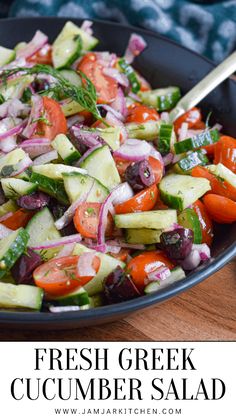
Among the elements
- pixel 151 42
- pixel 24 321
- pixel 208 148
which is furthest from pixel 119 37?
pixel 24 321

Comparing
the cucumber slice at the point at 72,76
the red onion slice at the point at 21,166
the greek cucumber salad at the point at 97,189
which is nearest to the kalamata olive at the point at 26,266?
the greek cucumber salad at the point at 97,189

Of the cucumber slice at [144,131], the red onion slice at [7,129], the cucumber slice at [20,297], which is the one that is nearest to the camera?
the cucumber slice at [20,297]

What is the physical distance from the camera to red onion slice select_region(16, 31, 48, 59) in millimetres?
3896

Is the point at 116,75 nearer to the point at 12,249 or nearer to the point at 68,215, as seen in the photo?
the point at 68,215

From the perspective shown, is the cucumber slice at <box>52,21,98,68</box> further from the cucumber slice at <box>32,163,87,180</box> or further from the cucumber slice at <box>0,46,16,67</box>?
the cucumber slice at <box>32,163,87,180</box>

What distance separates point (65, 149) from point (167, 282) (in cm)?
84

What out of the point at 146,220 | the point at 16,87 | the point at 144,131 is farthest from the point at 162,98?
the point at 146,220

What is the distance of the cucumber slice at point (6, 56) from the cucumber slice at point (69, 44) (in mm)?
250

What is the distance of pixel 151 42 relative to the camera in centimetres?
404

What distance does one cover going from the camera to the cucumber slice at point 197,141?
3299 mm

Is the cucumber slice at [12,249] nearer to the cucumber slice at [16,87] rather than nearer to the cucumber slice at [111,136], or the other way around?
the cucumber slice at [111,136]

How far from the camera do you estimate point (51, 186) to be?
289 centimetres

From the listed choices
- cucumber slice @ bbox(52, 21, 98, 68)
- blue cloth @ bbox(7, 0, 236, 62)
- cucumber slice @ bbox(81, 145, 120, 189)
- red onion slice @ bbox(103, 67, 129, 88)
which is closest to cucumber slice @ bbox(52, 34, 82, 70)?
cucumber slice @ bbox(52, 21, 98, 68)

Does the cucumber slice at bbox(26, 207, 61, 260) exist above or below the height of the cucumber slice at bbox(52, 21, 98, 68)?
below
